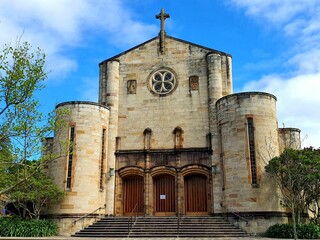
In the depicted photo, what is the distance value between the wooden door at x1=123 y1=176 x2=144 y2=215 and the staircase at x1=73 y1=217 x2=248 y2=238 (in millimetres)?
2305

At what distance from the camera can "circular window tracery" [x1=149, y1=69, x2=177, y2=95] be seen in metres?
24.9

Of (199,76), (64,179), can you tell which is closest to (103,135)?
(64,179)

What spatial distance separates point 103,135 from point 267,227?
11.0 meters

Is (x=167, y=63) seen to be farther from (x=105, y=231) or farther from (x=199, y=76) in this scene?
(x=105, y=231)

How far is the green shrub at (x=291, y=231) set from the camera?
57.4 feet

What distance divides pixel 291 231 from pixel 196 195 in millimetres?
6411

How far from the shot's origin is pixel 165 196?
23141 mm

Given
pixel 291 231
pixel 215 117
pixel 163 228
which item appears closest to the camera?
pixel 291 231

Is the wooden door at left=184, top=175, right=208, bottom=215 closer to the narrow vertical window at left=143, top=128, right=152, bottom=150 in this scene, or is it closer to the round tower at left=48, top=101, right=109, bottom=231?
the narrow vertical window at left=143, top=128, right=152, bottom=150

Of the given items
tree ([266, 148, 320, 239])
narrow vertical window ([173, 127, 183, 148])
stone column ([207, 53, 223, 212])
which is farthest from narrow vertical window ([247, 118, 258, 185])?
narrow vertical window ([173, 127, 183, 148])

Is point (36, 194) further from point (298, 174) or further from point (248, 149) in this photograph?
point (298, 174)

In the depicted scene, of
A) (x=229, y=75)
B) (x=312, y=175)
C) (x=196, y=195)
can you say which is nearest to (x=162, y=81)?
(x=229, y=75)

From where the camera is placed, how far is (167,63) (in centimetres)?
2538

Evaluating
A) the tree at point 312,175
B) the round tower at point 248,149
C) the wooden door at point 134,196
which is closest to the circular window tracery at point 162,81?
the round tower at point 248,149
